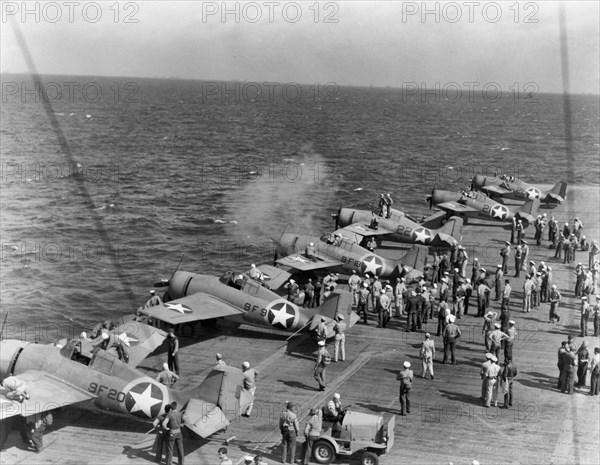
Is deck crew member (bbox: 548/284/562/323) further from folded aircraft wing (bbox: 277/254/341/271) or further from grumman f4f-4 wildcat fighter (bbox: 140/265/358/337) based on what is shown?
folded aircraft wing (bbox: 277/254/341/271)

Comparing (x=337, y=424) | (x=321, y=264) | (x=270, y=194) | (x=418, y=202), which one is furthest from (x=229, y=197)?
(x=337, y=424)

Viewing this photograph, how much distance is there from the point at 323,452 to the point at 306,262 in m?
16.5

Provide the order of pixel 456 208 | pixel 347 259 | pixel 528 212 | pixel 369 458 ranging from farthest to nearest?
pixel 456 208, pixel 528 212, pixel 347 259, pixel 369 458

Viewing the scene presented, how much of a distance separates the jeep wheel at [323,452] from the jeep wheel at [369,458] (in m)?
0.73

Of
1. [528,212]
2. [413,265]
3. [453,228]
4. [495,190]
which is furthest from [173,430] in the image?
[495,190]

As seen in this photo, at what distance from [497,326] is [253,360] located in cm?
812

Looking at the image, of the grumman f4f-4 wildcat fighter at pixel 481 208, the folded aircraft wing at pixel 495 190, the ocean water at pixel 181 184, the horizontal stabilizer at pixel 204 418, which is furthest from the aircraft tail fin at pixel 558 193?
the horizontal stabilizer at pixel 204 418

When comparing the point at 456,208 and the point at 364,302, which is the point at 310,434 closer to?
the point at 364,302

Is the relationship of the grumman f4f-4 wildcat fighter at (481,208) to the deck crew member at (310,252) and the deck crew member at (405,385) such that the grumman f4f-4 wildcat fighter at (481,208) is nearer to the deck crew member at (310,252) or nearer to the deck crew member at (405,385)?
the deck crew member at (310,252)

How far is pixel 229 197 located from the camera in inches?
2879

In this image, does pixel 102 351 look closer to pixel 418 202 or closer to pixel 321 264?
pixel 321 264

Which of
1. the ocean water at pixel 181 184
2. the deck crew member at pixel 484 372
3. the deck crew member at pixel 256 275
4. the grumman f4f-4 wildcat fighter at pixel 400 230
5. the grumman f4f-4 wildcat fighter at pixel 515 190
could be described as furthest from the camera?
the grumman f4f-4 wildcat fighter at pixel 515 190

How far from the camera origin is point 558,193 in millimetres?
53375

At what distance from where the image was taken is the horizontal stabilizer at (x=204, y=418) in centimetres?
1761
